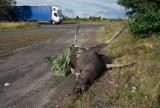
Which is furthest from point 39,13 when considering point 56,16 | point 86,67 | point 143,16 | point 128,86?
point 128,86

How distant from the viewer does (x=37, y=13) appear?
68.5m

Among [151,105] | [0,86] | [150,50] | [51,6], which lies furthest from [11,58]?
[51,6]

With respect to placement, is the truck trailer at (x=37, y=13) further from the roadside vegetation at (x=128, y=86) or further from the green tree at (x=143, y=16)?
the roadside vegetation at (x=128, y=86)

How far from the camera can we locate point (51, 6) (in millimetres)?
67812

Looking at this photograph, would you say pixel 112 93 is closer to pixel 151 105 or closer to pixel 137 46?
pixel 151 105

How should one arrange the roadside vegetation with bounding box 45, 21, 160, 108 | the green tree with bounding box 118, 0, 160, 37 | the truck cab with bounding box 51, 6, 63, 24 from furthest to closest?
the truck cab with bounding box 51, 6, 63, 24 < the green tree with bounding box 118, 0, 160, 37 < the roadside vegetation with bounding box 45, 21, 160, 108

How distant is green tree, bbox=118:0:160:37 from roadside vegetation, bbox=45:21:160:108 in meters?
1.09

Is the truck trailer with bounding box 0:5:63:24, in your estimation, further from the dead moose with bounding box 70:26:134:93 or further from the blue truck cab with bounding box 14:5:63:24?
the dead moose with bounding box 70:26:134:93

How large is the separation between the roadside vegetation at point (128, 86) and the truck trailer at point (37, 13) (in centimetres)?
5393

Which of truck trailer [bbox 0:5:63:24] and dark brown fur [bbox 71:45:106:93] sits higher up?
dark brown fur [bbox 71:45:106:93]

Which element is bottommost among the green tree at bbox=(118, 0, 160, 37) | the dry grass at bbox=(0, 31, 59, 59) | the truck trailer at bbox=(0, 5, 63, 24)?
the truck trailer at bbox=(0, 5, 63, 24)

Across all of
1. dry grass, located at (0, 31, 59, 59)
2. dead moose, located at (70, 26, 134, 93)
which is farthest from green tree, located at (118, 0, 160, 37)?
dry grass, located at (0, 31, 59, 59)

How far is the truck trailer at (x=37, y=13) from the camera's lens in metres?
66.9

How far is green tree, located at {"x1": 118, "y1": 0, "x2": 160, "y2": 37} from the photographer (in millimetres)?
13992
